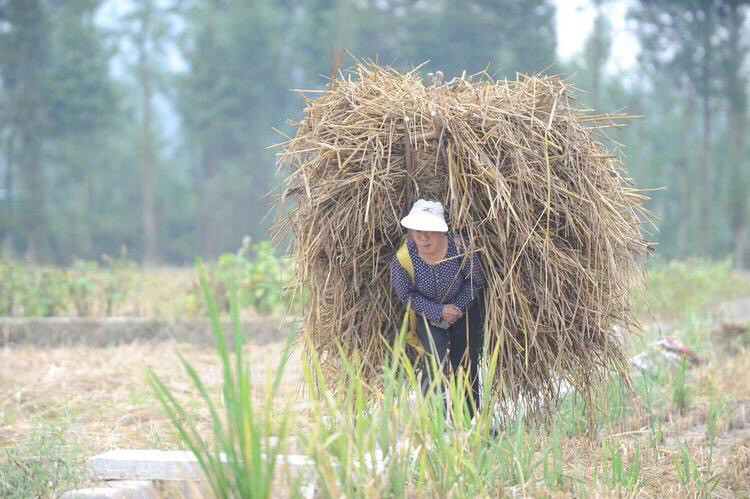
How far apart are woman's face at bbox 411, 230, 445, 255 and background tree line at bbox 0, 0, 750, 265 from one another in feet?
83.8

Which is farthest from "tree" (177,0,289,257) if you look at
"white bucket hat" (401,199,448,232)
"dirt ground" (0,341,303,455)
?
"white bucket hat" (401,199,448,232)

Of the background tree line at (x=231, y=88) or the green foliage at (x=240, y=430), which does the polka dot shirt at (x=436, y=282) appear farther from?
the background tree line at (x=231, y=88)

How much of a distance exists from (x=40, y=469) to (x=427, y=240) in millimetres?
2106

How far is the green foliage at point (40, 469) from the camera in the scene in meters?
3.94

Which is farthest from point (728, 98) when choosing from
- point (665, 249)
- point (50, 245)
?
point (50, 245)

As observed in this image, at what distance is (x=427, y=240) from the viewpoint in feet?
15.9

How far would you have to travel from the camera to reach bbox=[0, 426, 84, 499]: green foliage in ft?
12.9

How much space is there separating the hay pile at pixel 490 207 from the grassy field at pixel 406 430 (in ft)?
0.86

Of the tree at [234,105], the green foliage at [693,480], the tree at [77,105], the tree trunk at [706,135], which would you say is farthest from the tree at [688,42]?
the green foliage at [693,480]

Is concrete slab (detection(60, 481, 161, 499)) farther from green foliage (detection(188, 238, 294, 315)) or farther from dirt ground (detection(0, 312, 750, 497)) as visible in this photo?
green foliage (detection(188, 238, 294, 315))

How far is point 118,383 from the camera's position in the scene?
704cm

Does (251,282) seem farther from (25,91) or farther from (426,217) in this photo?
(25,91)

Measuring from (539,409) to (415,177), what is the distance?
138cm

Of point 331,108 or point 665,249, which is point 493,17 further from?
point 331,108
